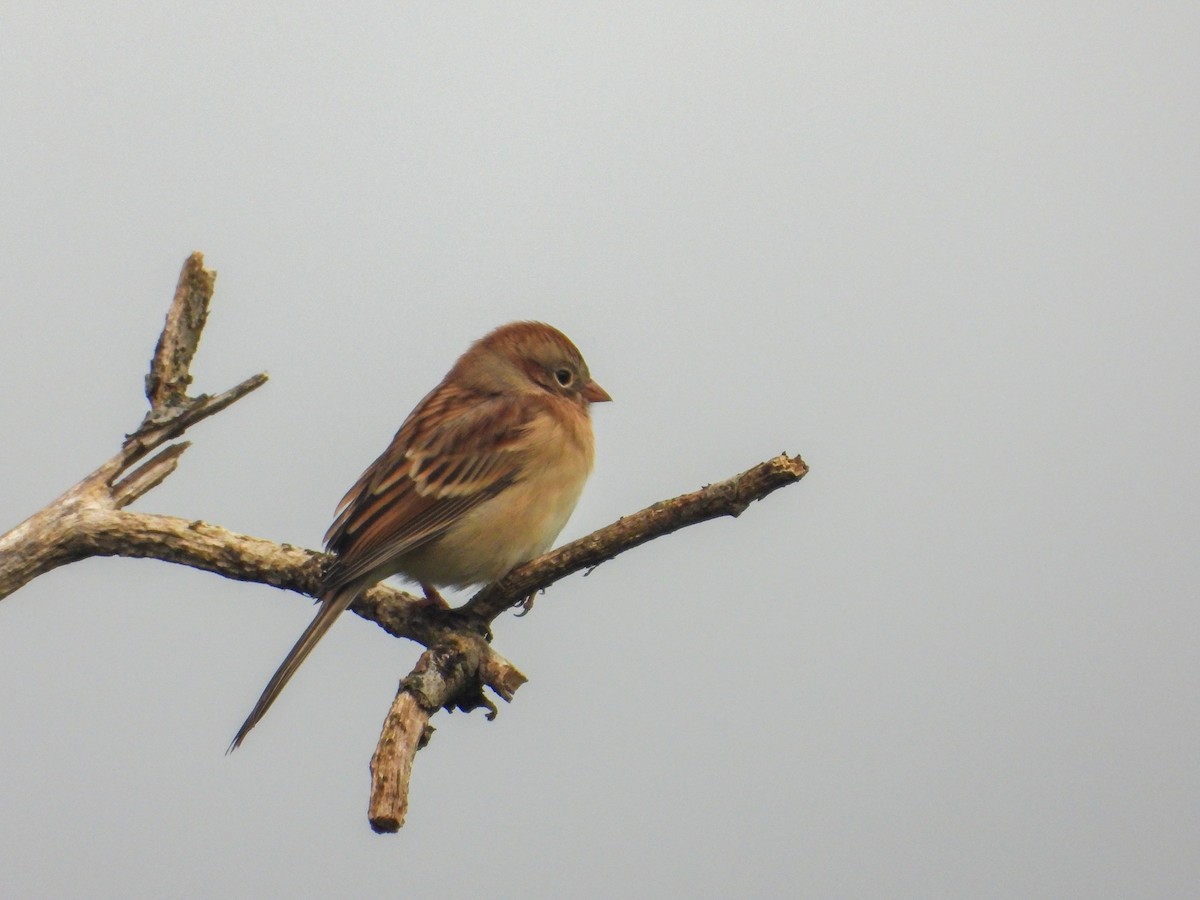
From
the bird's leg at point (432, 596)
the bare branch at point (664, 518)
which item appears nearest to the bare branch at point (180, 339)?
the bird's leg at point (432, 596)

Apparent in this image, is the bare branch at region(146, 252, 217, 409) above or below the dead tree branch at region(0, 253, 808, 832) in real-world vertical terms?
above

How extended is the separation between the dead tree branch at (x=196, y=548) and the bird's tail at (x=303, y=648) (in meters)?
0.21

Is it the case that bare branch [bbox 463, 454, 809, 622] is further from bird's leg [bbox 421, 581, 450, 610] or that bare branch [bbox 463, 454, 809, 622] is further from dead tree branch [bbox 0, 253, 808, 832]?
bird's leg [bbox 421, 581, 450, 610]

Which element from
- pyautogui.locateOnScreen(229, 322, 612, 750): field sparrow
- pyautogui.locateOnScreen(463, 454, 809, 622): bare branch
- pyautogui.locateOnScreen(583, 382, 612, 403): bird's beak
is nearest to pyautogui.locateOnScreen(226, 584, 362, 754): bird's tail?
pyautogui.locateOnScreen(229, 322, 612, 750): field sparrow

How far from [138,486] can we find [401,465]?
1.25 meters

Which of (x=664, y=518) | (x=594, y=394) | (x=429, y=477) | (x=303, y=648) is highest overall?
(x=594, y=394)

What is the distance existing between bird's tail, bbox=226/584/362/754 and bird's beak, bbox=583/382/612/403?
2.12 metres

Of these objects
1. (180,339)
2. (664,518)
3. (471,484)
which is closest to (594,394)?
(471,484)

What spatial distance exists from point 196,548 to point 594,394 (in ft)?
8.48

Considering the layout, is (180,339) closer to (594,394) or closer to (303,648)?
(303,648)

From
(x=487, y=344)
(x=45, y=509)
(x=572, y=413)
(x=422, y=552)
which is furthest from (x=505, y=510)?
(x=45, y=509)

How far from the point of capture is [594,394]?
8227mm

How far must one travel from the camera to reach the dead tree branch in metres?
5.97

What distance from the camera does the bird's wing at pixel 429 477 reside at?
6.60m
